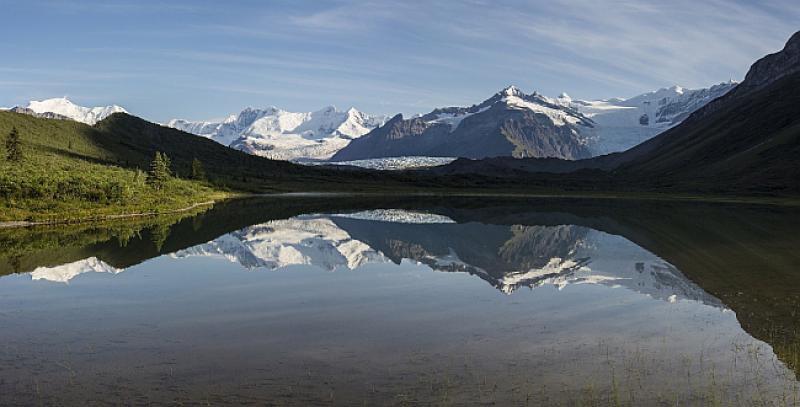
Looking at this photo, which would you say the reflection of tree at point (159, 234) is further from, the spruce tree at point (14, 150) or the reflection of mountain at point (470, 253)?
the spruce tree at point (14, 150)

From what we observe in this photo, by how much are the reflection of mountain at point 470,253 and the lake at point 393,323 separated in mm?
312

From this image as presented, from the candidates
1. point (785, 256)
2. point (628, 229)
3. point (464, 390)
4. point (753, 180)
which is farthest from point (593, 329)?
point (753, 180)

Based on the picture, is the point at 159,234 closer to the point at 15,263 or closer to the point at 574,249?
the point at 15,263

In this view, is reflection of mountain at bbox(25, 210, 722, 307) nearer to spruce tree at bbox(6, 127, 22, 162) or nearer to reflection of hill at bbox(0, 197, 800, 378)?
reflection of hill at bbox(0, 197, 800, 378)

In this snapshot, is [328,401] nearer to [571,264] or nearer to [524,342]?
[524,342]

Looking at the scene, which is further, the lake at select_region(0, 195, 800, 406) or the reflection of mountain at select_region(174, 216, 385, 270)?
the reflection of mountain at select_region(174, 216, 385, 270)

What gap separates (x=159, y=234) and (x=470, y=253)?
1015 inches

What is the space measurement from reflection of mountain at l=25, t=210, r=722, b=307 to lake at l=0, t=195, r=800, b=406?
1.02 feet

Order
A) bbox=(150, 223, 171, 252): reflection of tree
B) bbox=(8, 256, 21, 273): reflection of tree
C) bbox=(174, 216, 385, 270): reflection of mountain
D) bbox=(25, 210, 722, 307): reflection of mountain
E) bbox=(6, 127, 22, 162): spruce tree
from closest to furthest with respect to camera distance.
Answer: bbox=(25, 210, 722, 307): reflection of mountain
bbox=(8, 256, 21, 273): reflection of tree
bbox=(174, 216, 385, 270): reflection of mountain
bbox=(150, 223, 171, 252): reflection of tree
bbox=(6, 127, 22, 162): spruce tree

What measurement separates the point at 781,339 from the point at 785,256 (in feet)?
83.1

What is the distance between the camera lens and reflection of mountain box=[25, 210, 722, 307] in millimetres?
34500

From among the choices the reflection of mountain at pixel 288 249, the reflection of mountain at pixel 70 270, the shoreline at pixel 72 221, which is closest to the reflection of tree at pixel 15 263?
the reflection of mountain at pixel 70 270

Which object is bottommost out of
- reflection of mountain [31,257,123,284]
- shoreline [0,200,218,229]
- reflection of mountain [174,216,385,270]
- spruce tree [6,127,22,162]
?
reflection of mountain [31,257,123,284]

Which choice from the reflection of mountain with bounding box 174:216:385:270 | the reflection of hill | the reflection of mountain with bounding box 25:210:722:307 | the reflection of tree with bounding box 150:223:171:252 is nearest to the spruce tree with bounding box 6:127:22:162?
the reflection of hill
